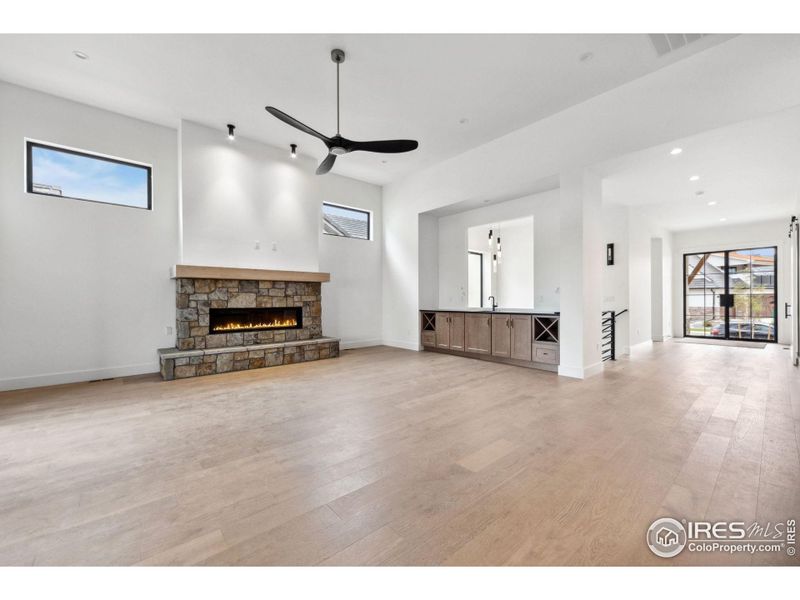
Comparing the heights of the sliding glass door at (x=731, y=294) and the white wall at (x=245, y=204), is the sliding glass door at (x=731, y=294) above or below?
below

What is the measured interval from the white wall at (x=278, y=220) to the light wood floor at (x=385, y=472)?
2425mm

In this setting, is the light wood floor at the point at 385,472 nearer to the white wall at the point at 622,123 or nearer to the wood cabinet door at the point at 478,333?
the wood cabinet door at the point at 478,333

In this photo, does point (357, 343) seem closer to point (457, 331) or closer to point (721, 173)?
point (457, 331)

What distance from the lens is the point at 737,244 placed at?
8352 mm

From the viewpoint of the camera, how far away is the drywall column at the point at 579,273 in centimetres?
437

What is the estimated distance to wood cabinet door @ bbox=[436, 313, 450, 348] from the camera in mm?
6289

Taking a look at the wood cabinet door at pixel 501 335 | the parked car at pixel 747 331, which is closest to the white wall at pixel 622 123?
the wood cabinet door at pixel 501 335

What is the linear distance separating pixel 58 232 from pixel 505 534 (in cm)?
583

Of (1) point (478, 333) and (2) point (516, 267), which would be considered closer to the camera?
(1) point (478, 333)

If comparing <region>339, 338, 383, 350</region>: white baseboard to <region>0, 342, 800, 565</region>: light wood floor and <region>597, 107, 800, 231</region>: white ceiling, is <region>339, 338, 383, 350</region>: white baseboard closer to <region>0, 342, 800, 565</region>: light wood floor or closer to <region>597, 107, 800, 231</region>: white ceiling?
<region>0, 342, 800, 565</region>: light wood floor

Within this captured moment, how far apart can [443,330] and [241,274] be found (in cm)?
364

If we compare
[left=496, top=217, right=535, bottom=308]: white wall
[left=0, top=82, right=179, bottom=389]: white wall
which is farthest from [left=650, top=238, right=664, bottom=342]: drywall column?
[left=0, top=82, right=179, bottom=389]: white wall

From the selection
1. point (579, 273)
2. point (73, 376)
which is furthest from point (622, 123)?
point (73, 376)
